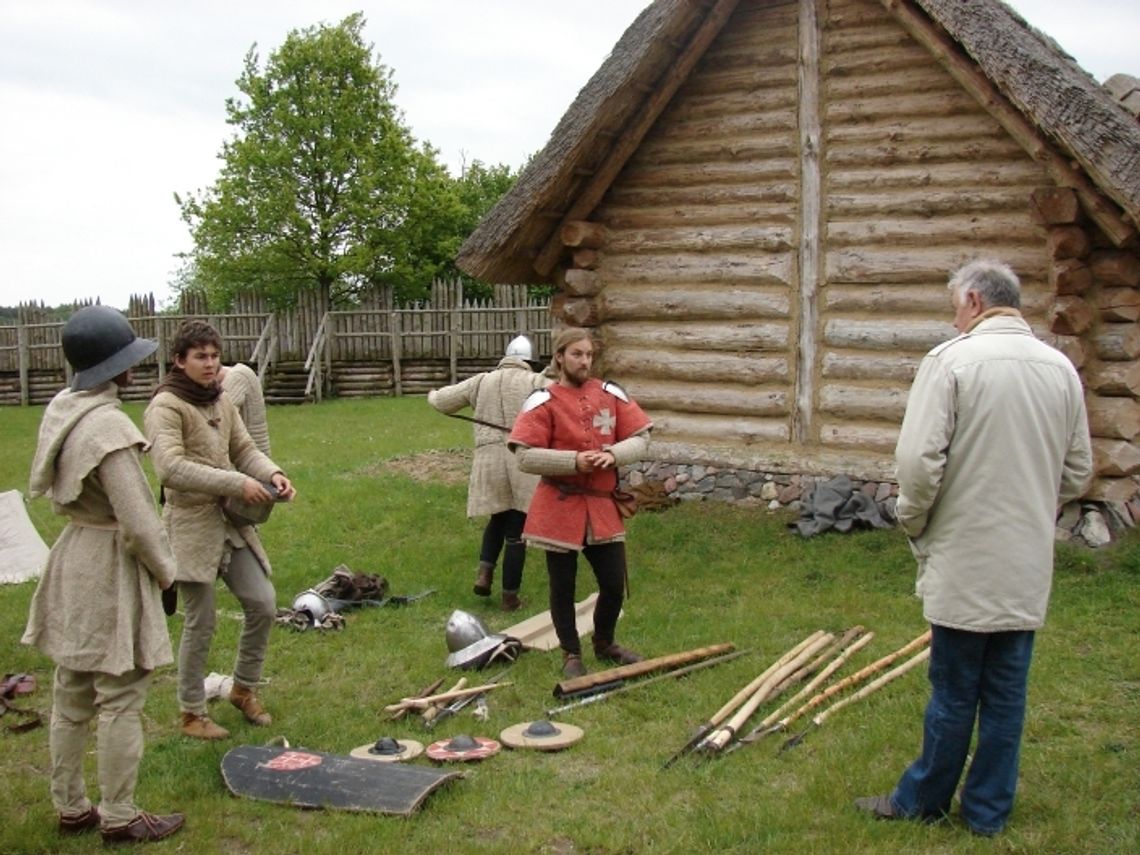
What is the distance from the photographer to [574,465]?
5746mm

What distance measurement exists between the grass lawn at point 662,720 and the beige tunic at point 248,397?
133 centimetres

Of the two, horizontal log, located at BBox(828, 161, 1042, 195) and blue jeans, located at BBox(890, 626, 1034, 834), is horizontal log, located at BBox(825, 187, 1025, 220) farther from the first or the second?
blue jeans, located at BBox(890, 626, 1034, 834)

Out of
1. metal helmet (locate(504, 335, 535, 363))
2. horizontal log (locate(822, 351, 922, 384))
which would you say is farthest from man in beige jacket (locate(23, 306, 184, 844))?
horizontal log (locate(822, 351, 922, 384))

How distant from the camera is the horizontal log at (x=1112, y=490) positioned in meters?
8.41

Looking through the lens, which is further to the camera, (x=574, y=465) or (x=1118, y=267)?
(x=1118, y=267)

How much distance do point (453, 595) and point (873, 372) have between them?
4112 mm

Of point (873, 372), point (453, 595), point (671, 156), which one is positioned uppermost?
point (671, 156)

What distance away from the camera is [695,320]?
1067 centimetres

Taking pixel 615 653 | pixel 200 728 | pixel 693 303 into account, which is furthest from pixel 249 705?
pixel 693 303

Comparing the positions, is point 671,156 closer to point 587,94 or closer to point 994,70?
point 587,94

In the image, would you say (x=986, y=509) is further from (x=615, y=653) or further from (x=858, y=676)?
(x=615, y=653)

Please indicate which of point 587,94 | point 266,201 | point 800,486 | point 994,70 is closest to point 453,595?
point 800,486

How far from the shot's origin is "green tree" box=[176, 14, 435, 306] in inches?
1219

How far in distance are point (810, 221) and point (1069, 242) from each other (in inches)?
91.3
